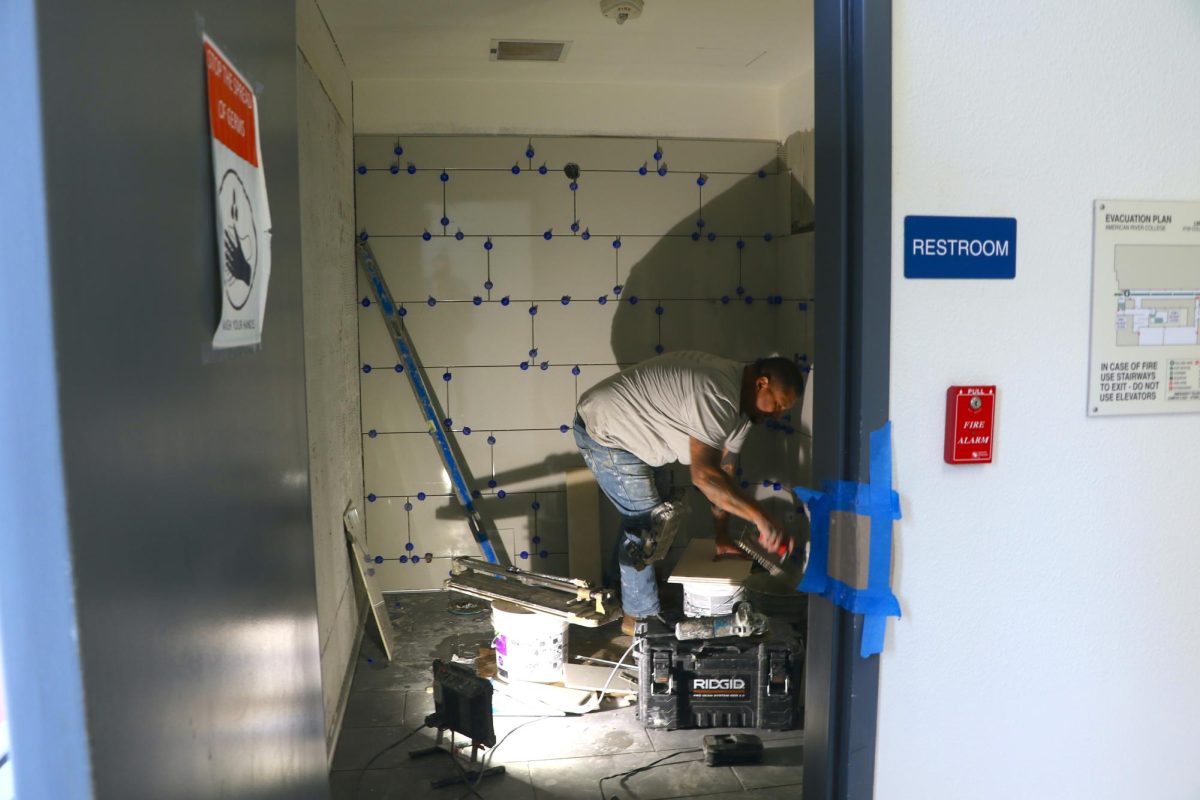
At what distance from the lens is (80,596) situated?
0.58m

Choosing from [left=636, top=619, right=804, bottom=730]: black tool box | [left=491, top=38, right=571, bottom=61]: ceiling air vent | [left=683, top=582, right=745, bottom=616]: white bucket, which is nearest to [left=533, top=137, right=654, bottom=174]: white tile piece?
[left=491, top=38, right=571, bottom=61]: ceiling air vent

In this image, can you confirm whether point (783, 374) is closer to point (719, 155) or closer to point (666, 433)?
point (666, 433)

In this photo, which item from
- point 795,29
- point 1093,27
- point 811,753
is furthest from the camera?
point 795,29

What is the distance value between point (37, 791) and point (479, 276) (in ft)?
11.8

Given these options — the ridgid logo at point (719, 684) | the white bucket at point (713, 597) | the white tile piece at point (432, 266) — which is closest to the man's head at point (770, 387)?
the white bucket at point (713, 597)

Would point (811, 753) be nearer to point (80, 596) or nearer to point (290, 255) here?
point (290, 255)

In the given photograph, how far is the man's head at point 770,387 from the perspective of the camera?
A: 323cm

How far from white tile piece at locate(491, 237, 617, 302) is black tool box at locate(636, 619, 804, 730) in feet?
6.04

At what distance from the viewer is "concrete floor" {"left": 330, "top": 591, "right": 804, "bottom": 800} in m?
2.55

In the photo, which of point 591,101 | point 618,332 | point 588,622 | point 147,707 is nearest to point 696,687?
point 588,622

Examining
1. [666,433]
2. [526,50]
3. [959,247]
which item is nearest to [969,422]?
[959,247]

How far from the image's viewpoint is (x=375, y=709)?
3.06 m

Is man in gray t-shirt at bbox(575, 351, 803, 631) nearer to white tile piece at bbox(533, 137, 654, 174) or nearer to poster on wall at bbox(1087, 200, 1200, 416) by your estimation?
white tile piece at bbox(533, 137, 654, 174)

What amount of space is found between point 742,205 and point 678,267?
434 millimetres
